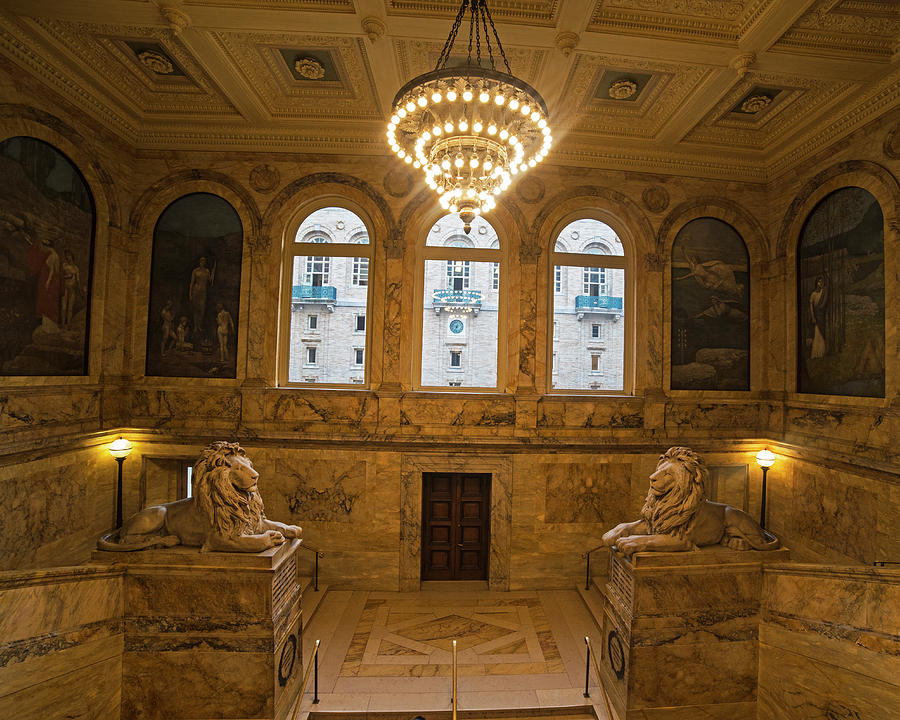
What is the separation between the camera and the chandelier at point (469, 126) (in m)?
3.89

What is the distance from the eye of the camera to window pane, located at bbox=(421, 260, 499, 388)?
878 cm

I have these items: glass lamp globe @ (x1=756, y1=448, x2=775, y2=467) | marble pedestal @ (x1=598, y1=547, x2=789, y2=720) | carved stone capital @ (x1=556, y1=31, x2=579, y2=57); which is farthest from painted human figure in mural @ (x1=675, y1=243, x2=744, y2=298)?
marble pedestal @ (x1=598, y1=547, x2=789, y2=720)

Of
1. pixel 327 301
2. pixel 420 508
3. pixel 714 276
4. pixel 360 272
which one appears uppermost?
pixel 714 276

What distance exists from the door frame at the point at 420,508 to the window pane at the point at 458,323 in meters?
1.47

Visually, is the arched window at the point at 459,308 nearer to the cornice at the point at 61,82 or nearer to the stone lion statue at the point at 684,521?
the stone lion statue at the point at 684,521

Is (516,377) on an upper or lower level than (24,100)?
lower

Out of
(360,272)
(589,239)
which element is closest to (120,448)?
(360,272)

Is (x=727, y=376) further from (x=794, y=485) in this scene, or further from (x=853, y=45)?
(x=853, y=45)

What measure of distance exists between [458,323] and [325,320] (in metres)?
2.38

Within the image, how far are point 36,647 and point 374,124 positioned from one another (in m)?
7.84

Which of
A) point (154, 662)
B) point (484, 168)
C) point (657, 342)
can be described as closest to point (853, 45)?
point (657, 342)

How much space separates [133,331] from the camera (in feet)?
27.4

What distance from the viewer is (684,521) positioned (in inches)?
195

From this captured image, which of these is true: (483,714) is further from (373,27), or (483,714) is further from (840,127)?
(840,127)
